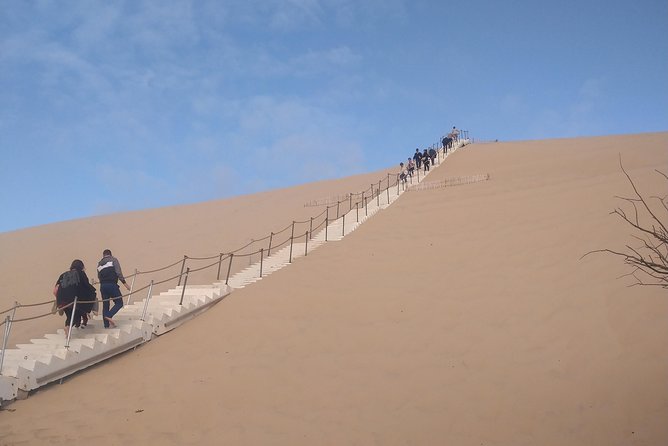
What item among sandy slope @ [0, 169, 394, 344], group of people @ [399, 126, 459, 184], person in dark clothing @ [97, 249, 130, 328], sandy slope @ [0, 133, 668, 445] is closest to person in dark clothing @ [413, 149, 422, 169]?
group of people @ [399, 126, 459, 184]

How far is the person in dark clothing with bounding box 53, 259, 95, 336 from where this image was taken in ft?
27.4

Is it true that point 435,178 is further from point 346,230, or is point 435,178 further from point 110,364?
point 110,364

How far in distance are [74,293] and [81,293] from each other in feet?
0.44

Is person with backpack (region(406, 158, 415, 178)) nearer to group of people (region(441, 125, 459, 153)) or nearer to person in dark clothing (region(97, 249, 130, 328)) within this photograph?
group of people (region(441, 125, 459, 153))

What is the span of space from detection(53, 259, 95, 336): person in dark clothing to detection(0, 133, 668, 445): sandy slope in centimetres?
94

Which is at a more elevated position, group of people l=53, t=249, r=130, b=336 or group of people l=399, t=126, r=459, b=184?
group of people l=399, t=126, r=459, b=184

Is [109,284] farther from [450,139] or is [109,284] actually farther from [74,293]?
[450,139]

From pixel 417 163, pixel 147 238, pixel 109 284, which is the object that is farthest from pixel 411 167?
pixel 109 284

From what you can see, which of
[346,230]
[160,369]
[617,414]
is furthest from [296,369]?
[346,230]

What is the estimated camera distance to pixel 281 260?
1441 cm

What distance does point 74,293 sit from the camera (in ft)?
27.8

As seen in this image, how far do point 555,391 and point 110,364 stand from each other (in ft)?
20.9

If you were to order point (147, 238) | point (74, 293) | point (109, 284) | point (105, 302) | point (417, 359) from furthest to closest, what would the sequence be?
point (147, 238) → point (109, 284) → point (105, 302) → point (74, 293) → point (417, 359)

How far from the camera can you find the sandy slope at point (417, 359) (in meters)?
6.31
